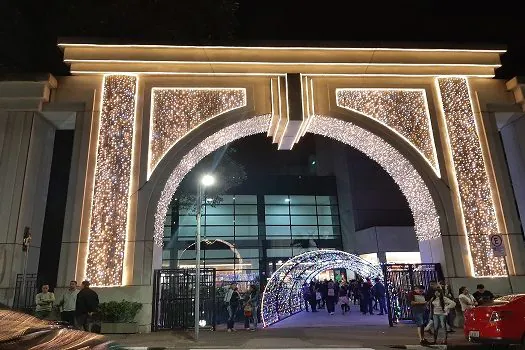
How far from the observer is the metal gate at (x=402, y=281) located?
49.5 feet

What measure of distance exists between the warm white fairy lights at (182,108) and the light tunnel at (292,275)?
6.86m

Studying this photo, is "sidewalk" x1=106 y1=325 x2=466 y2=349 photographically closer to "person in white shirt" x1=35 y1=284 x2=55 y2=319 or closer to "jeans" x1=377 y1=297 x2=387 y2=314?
"person in white shirt" x1=35 y1=284 x2=55 y2=319

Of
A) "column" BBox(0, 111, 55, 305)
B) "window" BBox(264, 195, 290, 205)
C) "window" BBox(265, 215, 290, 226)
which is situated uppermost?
"window" BBox(264, 195, 290, 205)

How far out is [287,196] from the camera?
36281 millimetres

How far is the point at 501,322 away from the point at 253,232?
26356 mm

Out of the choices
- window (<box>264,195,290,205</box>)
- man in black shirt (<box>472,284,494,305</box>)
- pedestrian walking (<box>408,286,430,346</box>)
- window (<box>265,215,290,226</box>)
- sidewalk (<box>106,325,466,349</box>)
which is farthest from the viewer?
window (<box>264,195,290,205</box>)

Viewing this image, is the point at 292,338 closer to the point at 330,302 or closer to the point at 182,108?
the point at 182,108

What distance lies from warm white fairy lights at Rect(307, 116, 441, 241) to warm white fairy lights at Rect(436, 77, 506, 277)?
1159 mm

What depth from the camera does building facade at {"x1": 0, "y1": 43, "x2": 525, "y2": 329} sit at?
566 inches

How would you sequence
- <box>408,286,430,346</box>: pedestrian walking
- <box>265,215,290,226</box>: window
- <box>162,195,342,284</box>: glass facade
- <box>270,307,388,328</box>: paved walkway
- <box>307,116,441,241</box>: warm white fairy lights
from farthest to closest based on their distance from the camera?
<box>265,215,290,226</box>: window → <box>162,195,342,284</box>: glass facade → <box>270,307,388,328</box>: paved walkway → <box>307,116,441,241</box>: warm white fairy lights → <box>408,286,430,346</box>: pedestrian walking

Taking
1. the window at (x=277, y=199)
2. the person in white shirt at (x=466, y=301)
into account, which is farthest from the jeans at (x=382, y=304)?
the window at (x=277, y=199)

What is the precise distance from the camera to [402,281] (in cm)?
1552

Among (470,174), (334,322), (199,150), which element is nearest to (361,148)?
(470,174)

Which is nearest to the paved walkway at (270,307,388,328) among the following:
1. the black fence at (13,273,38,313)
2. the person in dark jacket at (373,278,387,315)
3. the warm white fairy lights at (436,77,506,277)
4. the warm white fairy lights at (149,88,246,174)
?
the person in dark jacket at (373,278,387,315)
